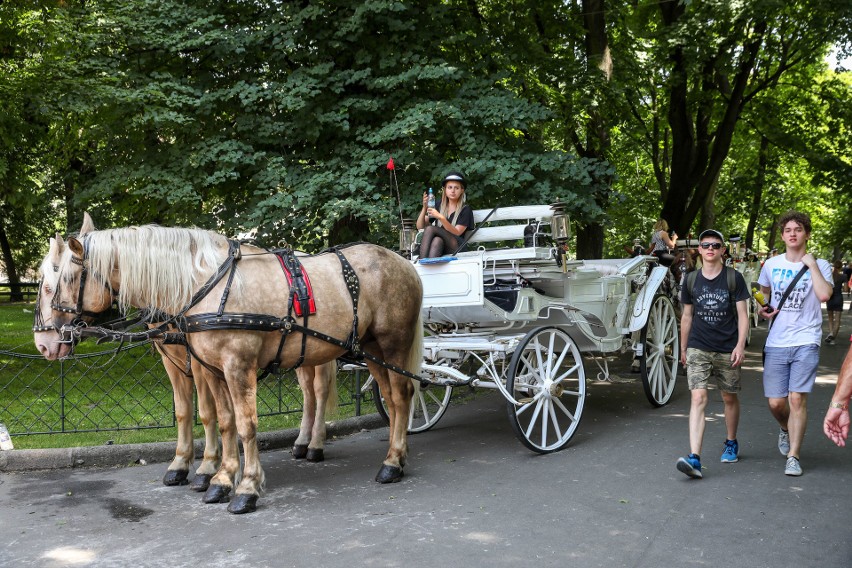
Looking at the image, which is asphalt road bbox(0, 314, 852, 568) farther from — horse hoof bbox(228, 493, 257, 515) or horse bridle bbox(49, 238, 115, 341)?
horse bridle bbox(49, 238, 115, 341)

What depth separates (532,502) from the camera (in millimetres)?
5488

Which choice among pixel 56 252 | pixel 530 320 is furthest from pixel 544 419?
pixel 56 252

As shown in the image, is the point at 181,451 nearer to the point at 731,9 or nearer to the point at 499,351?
the point at 499,351

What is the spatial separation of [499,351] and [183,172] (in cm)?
556

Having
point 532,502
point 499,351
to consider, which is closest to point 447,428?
point 499,351

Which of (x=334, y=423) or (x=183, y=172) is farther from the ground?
(x=183, y=172)

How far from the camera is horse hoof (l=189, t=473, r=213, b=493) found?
5.97 m

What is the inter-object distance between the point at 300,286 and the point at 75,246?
1.50 meters

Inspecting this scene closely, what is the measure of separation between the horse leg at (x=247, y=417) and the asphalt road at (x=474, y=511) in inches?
6.7

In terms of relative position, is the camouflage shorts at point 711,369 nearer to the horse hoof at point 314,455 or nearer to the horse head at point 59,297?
the horse hoof at point 314,455

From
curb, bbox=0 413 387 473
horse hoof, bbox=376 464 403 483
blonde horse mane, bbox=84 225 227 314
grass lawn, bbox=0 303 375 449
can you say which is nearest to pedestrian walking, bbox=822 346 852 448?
horse hoof, bbox=376 464 403 483

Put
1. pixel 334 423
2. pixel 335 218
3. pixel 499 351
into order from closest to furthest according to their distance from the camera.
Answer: pixel 499 351 < pixel 334 423 < pixel 335 218

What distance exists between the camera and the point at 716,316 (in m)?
6.23

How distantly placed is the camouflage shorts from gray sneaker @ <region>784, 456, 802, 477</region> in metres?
0.63
